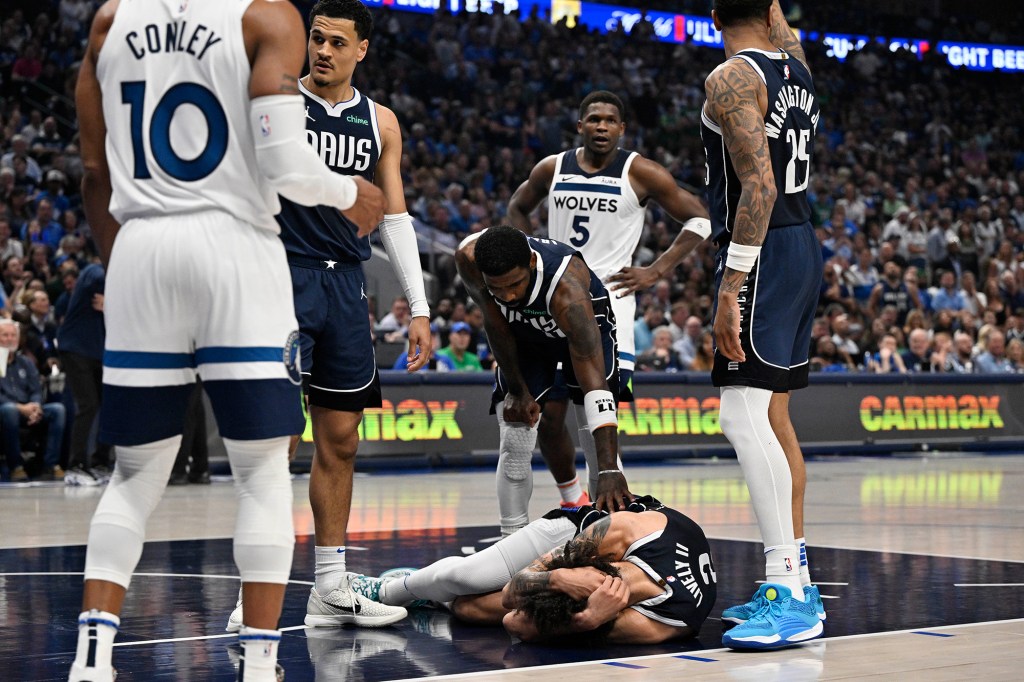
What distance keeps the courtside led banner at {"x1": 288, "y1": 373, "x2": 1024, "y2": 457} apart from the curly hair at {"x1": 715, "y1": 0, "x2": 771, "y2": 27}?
8.85 meters

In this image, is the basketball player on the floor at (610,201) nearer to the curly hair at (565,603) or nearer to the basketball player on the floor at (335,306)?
the basketball player on the floor at (335,306)

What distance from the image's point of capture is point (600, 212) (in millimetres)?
7883

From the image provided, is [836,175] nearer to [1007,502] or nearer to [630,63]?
[630,63]

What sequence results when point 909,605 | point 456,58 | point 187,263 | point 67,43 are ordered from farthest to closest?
point 456,58, point 67,43, point 909,605, point 187,263

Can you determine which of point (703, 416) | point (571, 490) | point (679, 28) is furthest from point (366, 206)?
point (679, 28)

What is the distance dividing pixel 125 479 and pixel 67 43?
58.5 feet

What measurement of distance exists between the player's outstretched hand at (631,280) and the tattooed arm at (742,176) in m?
2.31

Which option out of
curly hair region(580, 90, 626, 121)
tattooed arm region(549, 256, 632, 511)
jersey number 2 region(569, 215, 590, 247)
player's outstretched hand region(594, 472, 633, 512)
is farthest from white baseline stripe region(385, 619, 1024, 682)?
curly hair region(580, 90, 626, 121)

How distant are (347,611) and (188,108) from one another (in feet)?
8.19

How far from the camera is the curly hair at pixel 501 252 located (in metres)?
5.70

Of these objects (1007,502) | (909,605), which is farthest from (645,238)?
(909,605)

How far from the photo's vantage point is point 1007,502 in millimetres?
10836

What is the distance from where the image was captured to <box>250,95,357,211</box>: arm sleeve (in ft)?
11.9

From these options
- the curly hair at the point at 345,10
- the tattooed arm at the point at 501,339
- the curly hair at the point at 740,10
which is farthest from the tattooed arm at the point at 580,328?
the curly hair at the point at 345,10
